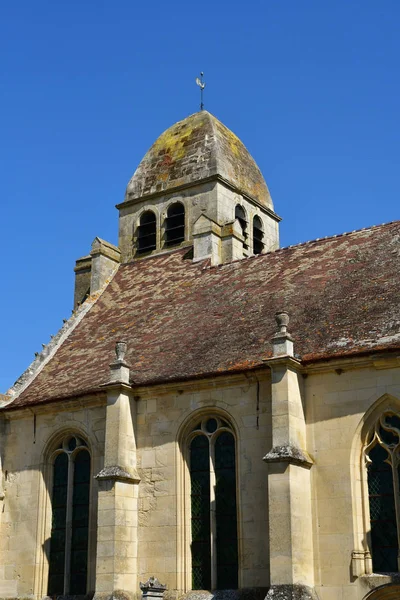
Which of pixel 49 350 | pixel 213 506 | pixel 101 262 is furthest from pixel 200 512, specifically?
pixel 101 262

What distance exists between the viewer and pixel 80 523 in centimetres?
2278

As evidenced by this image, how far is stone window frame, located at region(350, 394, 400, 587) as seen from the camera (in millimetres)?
18312

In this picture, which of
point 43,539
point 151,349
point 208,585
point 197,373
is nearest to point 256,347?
point 197,373

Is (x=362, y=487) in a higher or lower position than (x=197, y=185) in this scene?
lower

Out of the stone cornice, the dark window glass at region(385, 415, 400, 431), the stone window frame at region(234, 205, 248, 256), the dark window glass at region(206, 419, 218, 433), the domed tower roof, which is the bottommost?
the dark window glass at region(385, 415, 400, 431)

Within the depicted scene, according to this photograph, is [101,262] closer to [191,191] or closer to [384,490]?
[191,191]

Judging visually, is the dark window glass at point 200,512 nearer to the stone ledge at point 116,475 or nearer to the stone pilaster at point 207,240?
the stone ledge at point 116,475

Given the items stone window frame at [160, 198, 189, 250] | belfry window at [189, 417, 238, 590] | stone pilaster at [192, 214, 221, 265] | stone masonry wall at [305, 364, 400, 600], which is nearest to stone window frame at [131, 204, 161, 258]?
stone window frame at [160, 198, 189, 250]

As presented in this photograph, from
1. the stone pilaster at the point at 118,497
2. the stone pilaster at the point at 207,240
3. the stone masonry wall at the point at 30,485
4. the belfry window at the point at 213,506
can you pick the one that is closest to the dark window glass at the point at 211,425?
the belfry window at the point at 213,506

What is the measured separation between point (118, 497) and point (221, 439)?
110 inches

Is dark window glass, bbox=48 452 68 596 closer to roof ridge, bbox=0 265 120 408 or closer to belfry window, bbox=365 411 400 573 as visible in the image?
roof ridge, bbox=0 265 120 408

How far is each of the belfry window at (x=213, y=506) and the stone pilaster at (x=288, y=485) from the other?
6.32 ft

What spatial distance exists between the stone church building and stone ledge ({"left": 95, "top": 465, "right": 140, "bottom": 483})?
0.05 metres

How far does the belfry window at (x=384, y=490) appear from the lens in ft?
60.1
